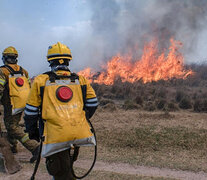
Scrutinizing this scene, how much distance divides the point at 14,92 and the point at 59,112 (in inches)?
102

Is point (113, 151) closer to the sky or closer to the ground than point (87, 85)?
closer to the ground

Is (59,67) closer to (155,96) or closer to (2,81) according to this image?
(2,81)

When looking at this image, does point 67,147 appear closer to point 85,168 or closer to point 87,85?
point 87,85

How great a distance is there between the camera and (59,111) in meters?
2.81

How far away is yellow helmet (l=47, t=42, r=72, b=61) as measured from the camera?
3086 mm

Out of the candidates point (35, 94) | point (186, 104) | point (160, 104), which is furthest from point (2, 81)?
point (186, 104)

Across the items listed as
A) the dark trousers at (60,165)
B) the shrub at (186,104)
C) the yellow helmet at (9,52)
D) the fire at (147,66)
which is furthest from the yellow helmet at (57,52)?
the fire at (147,66)

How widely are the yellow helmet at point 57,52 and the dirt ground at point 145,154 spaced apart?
2708 millimetres

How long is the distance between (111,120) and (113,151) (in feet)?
13.3

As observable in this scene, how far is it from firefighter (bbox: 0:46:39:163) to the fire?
76.6 feet

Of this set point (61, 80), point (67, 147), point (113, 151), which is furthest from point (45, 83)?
point (113, 151)

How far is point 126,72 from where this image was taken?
2850 cm

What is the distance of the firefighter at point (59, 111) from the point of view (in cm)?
278

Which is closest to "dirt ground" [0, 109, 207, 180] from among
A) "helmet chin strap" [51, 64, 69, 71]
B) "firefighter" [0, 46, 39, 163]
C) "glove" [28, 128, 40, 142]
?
"firefighter" [0, 46, 39, 163]
